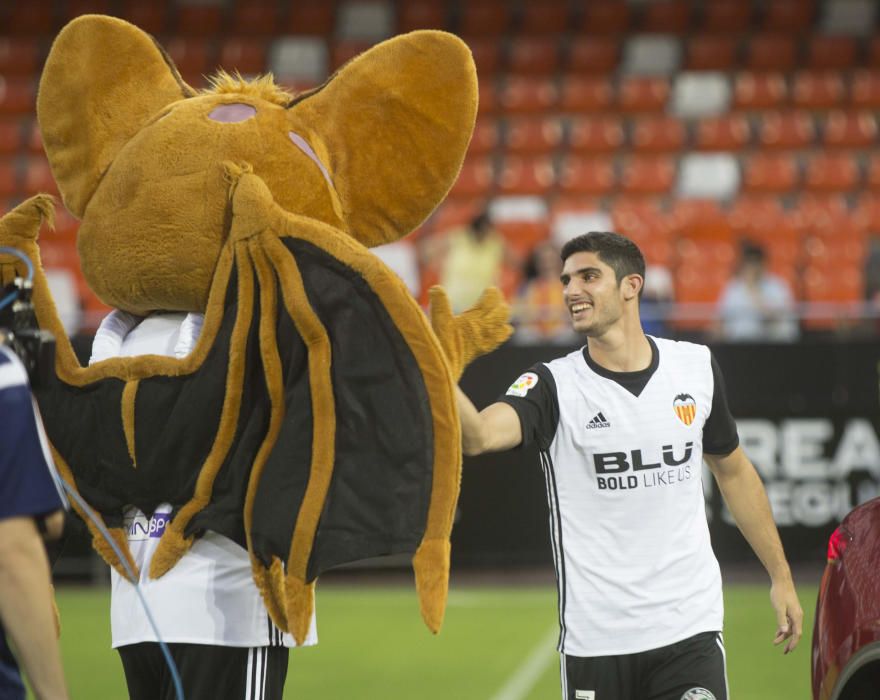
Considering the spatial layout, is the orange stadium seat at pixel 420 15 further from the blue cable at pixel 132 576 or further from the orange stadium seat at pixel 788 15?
the blue cable at pixel 132 576

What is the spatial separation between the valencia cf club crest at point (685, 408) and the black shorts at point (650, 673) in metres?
0.59

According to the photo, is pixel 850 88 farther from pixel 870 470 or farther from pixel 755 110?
pixel 870 470

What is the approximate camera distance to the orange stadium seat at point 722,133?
46.3 ft

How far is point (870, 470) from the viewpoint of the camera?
8531 millimetres

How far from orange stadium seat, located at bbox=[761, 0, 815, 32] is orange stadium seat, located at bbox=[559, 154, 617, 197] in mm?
3070

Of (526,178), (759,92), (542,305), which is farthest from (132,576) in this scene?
(759,92)

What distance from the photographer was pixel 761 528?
12.9ft

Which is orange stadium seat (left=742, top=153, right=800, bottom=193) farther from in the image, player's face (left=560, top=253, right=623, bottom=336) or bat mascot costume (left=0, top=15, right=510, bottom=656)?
bat mascot costume (left=0, top=15, right=510, bottom=656)

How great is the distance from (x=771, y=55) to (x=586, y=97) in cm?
221

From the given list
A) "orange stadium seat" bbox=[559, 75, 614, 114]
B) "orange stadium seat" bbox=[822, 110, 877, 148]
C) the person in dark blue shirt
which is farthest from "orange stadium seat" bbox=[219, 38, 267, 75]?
the person in dark blue shirt

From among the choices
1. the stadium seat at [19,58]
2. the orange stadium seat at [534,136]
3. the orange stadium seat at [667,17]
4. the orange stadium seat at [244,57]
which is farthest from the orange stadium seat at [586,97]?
the stadium seat at [19,58]

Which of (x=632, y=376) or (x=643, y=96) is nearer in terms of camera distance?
(x=632, y=376)

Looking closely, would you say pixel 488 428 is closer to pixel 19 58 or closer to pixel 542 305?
pixel 542 305

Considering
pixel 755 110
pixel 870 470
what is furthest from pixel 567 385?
pixel 755 110
